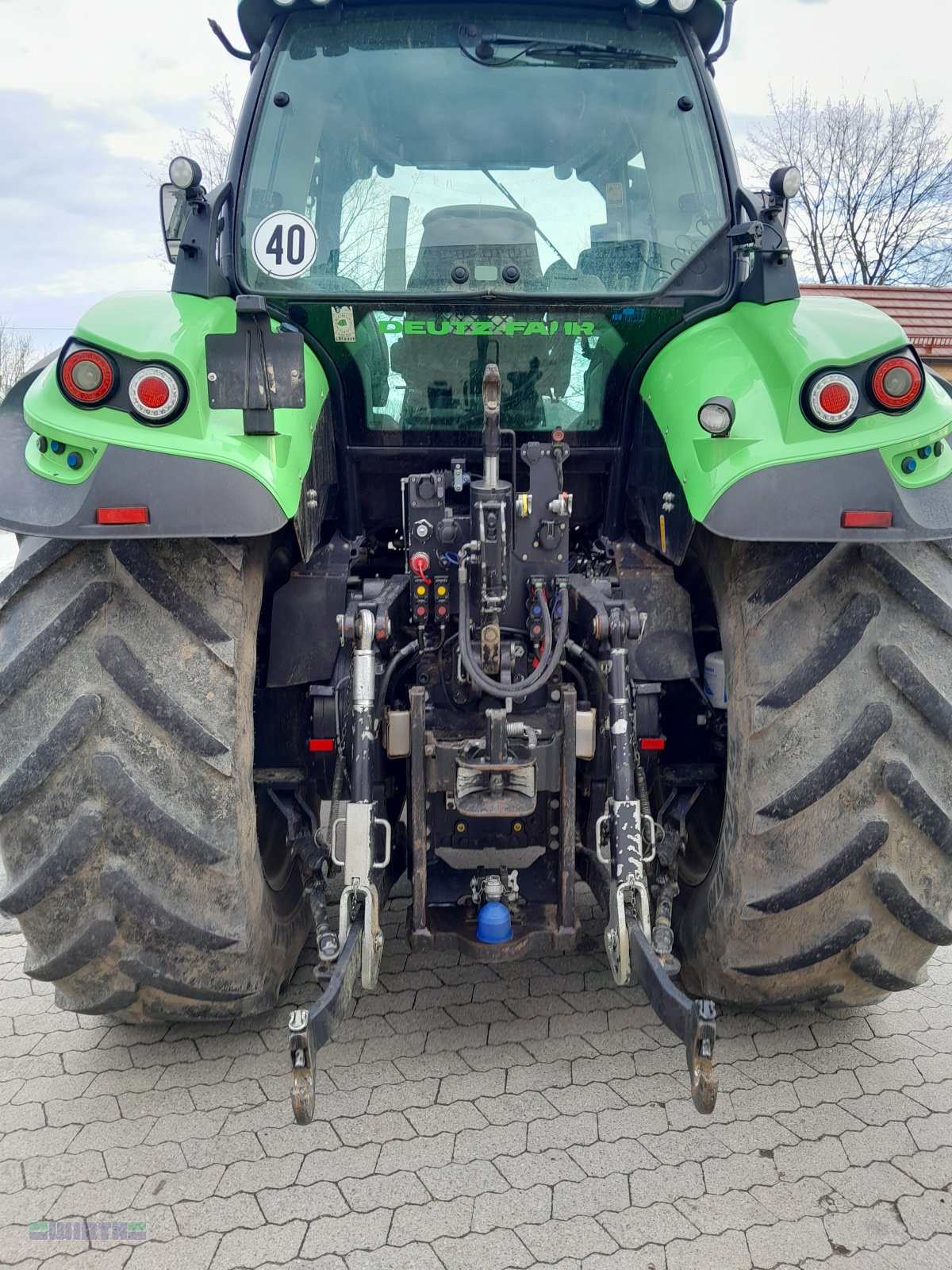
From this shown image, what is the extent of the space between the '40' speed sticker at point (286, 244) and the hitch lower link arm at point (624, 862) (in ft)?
4.31

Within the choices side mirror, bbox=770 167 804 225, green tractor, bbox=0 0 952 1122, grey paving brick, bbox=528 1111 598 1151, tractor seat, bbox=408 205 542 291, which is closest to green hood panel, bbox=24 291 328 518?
green tractor, bbox=0 0 952 1122

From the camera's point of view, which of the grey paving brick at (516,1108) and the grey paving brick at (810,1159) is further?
the grey paving brick at (516,1108)

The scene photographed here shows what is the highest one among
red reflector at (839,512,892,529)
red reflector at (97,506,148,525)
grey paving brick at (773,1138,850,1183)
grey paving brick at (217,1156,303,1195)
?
red reflector at (97,506,148,525)

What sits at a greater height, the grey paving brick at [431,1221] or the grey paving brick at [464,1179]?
the grey paving brick at [464,1179]

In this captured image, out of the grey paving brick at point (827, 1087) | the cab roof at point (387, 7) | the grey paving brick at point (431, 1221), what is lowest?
the grey paving brick at point (431, 1221)

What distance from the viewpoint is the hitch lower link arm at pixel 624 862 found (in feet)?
6.56

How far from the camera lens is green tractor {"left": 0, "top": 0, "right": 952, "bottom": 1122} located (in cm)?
207

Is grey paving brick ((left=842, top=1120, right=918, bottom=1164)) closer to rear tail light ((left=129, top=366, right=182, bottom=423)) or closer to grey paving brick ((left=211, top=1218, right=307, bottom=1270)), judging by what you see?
grey paving brick ((left=211, top=1218, right=307, bottom=1270))

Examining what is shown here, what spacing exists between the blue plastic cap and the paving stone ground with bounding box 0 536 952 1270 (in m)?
0.43

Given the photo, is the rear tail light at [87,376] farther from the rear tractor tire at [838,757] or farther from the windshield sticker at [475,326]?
→ the rear tractor tire at [838,757]

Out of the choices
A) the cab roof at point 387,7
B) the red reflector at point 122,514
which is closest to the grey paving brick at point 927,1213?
the red reflector at point 122,514

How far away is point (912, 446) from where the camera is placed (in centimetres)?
209

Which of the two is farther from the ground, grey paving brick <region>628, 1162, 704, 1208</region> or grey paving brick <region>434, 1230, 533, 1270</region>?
grey paving brick <region>628, 1162, 704, 1208</region>

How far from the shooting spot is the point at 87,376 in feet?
6.68
